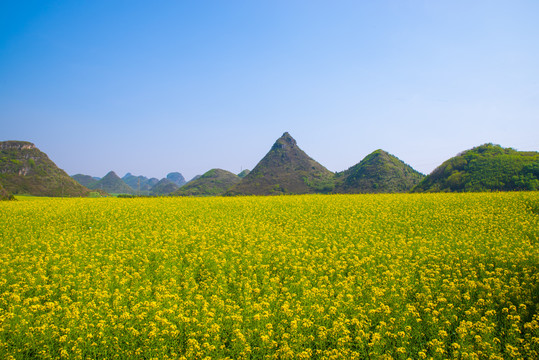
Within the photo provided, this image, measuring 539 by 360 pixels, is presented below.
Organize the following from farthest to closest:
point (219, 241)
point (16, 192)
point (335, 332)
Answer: point (16, 192), point (219, 241), point (335, 332)

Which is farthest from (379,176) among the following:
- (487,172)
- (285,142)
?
(285,142)

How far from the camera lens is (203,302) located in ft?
25.9

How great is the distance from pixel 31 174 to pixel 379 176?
137m

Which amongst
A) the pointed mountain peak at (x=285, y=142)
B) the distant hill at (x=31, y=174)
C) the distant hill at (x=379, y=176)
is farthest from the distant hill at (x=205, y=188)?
the distant hill at (x=379, y=176)

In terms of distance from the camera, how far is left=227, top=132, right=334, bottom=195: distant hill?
444ft

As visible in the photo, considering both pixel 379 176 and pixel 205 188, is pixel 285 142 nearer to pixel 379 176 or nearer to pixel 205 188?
pixel 205 188

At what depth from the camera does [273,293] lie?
873 centimetres

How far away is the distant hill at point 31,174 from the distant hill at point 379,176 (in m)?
102

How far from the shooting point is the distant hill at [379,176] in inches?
4107

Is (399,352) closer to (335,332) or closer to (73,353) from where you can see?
(335,332)

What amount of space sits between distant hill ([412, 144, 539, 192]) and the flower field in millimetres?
39613

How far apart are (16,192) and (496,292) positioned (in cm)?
14099

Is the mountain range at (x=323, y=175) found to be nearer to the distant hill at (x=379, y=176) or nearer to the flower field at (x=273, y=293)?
the distant hill at (x=379, y=176)

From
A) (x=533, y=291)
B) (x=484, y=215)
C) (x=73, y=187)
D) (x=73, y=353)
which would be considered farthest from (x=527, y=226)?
(x=73, y=187)
